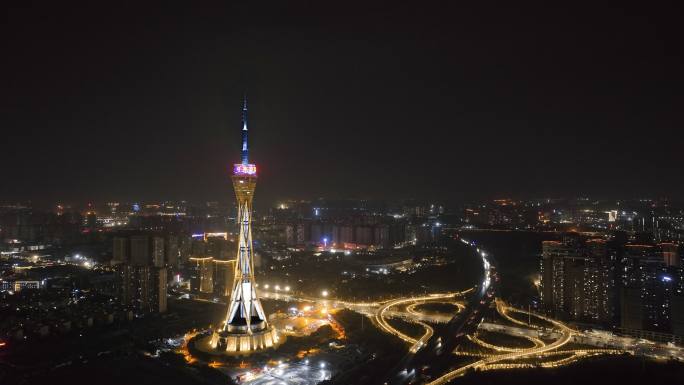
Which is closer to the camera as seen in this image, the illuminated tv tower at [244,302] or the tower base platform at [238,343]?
the tower base platform at [238,343]

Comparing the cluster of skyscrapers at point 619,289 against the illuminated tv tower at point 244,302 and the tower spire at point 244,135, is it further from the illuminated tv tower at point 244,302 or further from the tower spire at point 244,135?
the tower spire at point 244,135

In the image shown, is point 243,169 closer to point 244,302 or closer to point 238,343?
point 244,302

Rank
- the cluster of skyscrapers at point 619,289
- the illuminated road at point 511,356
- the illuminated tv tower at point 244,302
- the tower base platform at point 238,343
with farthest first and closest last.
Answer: the cluster of skyscrapers at point 619,289, the illuminated tv tower at point 244,302, the tower base platform at point 238,343, the illuminated road at point 511,356

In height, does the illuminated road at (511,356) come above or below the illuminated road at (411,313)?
below

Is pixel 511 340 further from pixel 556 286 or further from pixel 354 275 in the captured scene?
pixel 354 275

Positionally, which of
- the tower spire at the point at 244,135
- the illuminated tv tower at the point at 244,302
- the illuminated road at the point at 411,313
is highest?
the tower spire at the point at 244,135

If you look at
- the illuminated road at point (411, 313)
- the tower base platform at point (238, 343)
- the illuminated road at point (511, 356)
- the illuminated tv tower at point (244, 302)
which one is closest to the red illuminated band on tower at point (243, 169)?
the illuminated tv tower at point (244, 302)

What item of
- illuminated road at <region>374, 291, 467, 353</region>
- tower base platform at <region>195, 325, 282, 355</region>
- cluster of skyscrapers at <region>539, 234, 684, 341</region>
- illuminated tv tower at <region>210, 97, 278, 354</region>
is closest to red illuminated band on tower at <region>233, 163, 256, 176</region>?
illuminated tv tower at <region>210, 97, 278, 354</region>

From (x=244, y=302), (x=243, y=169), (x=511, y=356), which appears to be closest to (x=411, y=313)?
(x=511, y=356)
